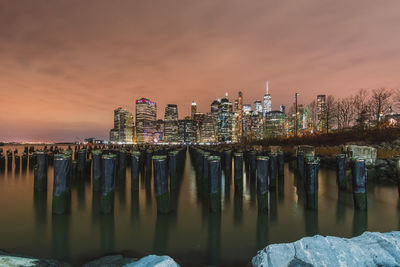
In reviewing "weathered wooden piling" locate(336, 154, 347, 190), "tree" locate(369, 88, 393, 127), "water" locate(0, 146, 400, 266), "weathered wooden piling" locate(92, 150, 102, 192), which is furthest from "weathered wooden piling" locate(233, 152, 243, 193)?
"tree" locate(369, 88, 393, 127)

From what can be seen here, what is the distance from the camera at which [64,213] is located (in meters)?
6.49

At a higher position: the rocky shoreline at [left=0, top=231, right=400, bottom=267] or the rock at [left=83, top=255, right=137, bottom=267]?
the rocky shoreline at [left=0, top=231, right=400, bottom=267]

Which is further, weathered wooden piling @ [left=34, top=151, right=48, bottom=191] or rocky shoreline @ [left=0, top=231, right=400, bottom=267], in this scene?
weathered wooden piling @ [left=34, top=151, right=48, bottom=191]

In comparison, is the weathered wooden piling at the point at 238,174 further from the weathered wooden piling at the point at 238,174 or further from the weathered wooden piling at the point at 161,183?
the weathered wooden piling at the point at 161,183

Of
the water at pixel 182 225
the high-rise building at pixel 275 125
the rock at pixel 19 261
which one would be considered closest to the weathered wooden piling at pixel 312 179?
the water at pixel 182 225

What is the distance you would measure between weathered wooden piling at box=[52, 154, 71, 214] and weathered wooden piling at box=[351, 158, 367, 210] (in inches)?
386

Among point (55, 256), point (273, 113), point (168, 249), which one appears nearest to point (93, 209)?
point (55, 256)

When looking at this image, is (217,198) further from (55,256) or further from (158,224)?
(55,256)

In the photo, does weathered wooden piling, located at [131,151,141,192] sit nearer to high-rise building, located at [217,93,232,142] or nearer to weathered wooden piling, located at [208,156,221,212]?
weathered wooden piling, located at [208,156,221,212]

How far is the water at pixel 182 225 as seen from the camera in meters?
4.59

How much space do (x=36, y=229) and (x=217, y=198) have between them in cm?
546

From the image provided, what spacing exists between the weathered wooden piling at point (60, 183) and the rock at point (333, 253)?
612 cm

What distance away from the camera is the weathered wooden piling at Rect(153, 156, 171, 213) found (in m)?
6.35

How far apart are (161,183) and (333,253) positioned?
4.66 meters
